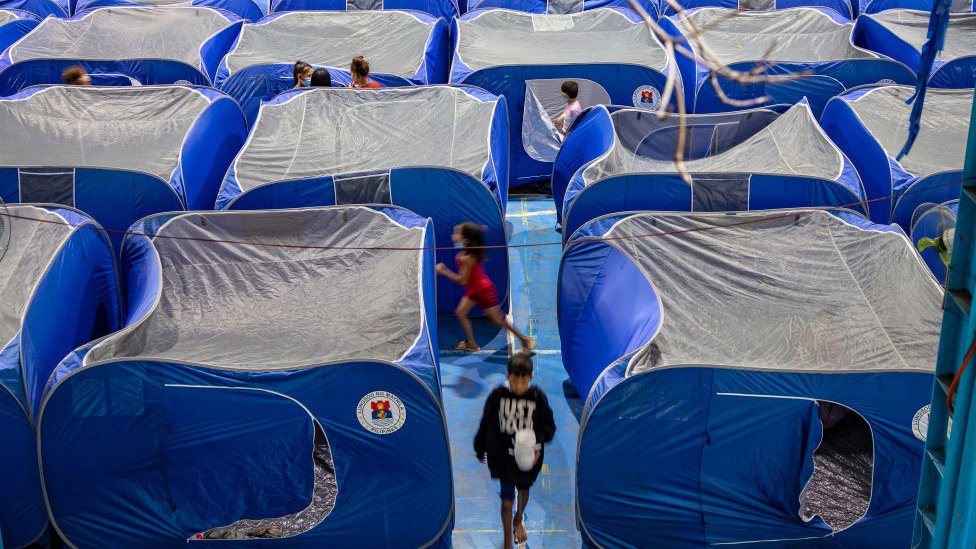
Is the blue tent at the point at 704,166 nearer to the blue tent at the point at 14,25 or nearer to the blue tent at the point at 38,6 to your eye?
the blue tent at the point at 14,25

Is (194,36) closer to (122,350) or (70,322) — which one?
(70,322)

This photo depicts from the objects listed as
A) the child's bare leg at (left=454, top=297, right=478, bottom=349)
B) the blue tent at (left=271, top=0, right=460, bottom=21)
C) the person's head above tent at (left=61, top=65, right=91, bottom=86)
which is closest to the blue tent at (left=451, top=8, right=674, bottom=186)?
the blue tent at (left=271, top=0, right=460, bottom=21)

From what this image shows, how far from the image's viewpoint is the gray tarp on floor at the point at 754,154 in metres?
7.75

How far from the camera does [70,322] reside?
6410 mm

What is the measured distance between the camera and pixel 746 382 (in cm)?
514

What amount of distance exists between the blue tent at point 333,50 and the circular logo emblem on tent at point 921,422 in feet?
20.6

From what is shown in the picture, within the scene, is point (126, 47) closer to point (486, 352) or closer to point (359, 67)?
point (359, 67)

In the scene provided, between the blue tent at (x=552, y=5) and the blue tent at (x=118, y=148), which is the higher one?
the blue tent at (x=552, y=5)

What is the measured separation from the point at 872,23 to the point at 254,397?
8847mm

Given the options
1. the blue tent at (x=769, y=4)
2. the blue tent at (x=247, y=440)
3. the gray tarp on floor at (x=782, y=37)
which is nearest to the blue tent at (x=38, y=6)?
the blue tent at (x=769, y=4)

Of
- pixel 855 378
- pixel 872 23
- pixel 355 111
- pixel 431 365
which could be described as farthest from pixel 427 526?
pixel 872 23

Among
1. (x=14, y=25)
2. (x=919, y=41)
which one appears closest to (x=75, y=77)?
(x=14, y=25)

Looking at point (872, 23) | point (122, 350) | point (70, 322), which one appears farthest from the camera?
point (872, 23)

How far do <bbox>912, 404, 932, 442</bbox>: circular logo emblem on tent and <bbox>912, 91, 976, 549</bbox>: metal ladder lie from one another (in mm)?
1328
